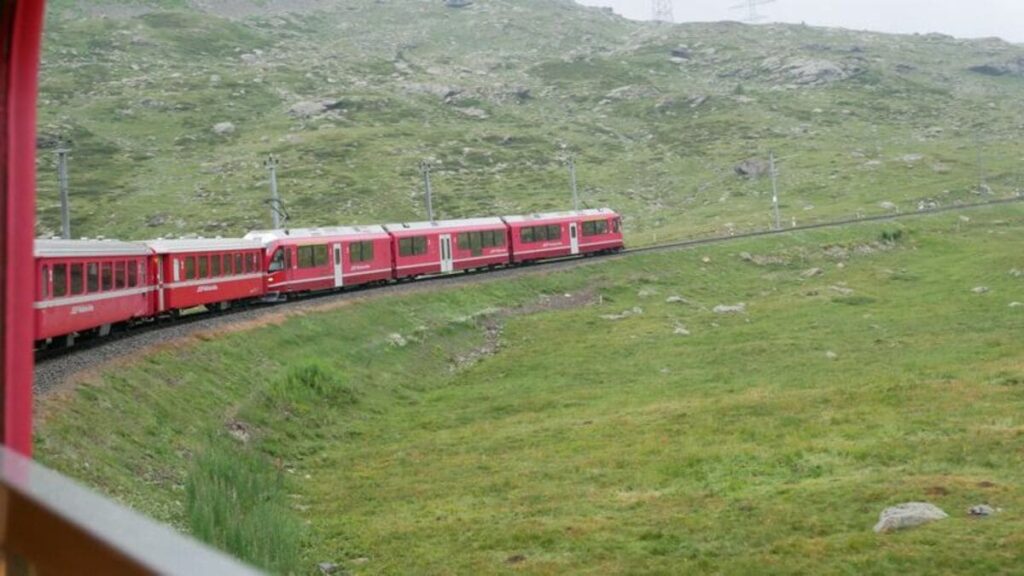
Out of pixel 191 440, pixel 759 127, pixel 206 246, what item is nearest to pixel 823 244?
pixel 206 246

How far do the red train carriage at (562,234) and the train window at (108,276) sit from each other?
84.4 ft

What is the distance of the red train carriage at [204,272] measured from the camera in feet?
81.5

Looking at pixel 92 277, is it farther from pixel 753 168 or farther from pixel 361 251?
pixel 753 168

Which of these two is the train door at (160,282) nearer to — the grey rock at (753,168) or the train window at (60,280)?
the train window at (60,280)

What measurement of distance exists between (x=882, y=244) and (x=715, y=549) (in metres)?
41.0

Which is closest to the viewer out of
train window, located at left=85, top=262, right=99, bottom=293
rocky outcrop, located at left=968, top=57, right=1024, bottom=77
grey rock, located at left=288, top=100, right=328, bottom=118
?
train window, located at left=85, top=262, right=99, bottom=293

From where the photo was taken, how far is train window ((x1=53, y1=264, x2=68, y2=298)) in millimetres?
17672

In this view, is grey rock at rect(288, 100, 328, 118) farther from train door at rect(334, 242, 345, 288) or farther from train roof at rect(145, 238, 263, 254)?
train roof at rect(145, 238, 263, 254)

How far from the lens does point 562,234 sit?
48.3 m

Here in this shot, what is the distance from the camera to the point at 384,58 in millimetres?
143875

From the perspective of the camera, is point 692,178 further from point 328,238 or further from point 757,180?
point 328,238

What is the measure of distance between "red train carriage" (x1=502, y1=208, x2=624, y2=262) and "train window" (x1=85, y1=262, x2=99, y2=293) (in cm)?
2668

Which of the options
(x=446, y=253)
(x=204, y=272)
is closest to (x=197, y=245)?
(x=204, y=272)

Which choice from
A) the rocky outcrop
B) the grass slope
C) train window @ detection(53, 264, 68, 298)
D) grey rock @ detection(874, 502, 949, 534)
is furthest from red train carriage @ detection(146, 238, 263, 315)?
the rocky outcrop
